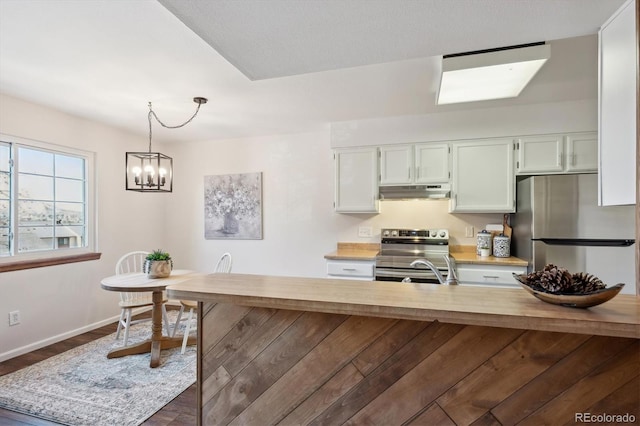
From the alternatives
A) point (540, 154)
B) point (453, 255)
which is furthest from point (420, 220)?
point (540, 154)

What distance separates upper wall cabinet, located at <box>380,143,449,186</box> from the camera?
10.3 ft

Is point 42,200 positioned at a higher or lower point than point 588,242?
higher

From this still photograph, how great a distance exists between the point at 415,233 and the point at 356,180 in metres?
0.91

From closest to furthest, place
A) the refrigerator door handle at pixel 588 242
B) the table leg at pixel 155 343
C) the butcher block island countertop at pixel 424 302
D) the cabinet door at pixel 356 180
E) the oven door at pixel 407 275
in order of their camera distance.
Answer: the butcher block island countertop at pixel 424 302, the refrigerator door handle at pixel 588 242, the table leg at pixel 155 343, the oven door at pixel 407 275, the cabinet door at pixel 356 180

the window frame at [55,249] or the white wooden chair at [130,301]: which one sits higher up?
the window frame at [55,249]

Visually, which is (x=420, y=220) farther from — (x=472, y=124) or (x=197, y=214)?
(x=197, y=214)

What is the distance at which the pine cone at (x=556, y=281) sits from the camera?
94 cm

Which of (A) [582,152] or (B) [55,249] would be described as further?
(B) [55,249]

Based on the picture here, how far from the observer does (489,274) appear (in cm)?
282

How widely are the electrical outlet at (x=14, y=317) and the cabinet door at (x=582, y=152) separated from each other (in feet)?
17.2

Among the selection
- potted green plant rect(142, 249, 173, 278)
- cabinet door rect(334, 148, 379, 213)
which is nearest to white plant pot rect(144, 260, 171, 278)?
potted green plant rect(142, 249, 173, 278)

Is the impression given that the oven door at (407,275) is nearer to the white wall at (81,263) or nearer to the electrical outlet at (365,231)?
the electrical outlet at (365,231)

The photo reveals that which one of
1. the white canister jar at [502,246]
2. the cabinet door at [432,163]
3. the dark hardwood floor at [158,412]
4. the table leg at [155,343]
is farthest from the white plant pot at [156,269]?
the white canister jar at [502,246]

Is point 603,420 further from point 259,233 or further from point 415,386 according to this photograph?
point 259,233
